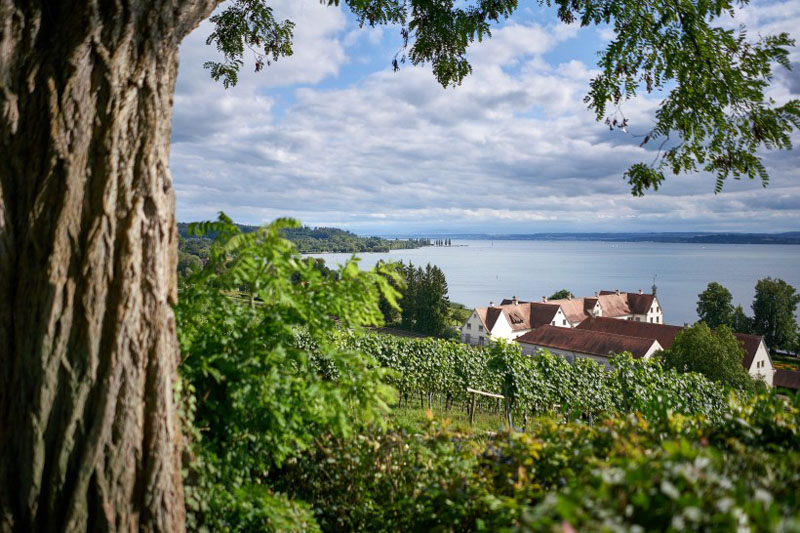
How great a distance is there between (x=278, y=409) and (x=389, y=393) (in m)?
0.70

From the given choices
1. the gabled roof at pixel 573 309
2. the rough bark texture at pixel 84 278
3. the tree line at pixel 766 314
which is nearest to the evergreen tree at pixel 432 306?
the gabled roof at pixel 573 309

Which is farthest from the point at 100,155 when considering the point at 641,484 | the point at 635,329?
the point at 635,329

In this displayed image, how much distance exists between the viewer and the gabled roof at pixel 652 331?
3988 cm

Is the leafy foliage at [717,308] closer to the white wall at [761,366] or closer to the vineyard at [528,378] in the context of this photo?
the white wall at [761,366]

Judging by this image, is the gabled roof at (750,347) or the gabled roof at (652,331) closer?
the gabled roof at (750,347)

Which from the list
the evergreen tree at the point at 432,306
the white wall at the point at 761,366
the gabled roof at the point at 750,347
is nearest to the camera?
the gabled roof at the point at 750,347

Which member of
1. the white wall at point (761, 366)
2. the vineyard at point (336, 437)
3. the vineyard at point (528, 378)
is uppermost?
the vineyard at point (336, 437)

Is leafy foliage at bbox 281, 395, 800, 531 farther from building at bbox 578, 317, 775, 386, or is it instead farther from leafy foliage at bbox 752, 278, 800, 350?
leafy foliage at bbox 752, 278, 800, 350

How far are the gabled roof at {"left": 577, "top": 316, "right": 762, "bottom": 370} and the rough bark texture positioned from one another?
4337 cm

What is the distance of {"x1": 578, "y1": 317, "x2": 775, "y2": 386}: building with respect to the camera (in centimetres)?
3956

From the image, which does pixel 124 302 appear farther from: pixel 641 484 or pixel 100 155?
pixel 641 484

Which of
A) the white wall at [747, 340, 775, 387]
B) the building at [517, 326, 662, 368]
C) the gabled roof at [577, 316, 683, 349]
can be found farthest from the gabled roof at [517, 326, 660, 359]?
the white wall at [747, 340, 775, 387]

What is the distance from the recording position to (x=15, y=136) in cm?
274

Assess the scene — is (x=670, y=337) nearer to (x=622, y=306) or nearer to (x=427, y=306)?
(x=622, y=306)
